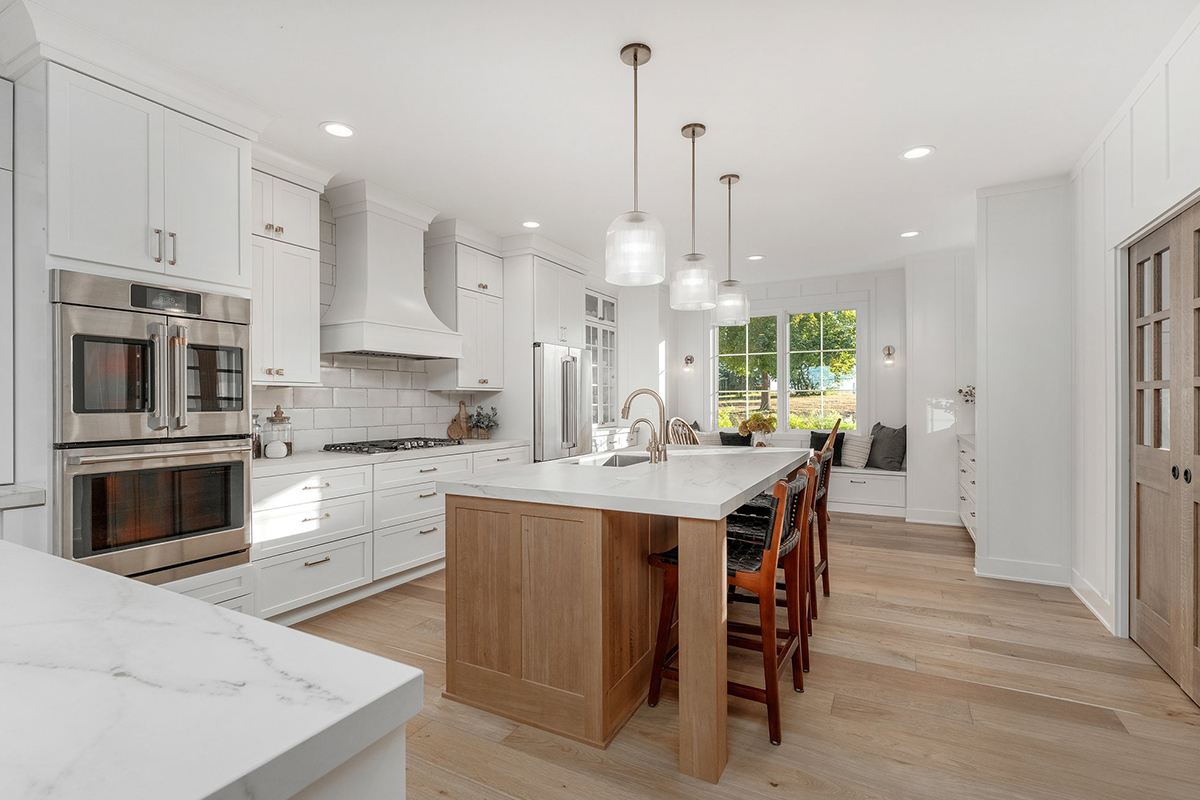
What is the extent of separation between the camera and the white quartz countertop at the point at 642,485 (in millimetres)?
1925

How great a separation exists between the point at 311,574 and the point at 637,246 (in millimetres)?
2472

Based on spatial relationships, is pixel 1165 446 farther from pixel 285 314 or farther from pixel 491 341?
pixel 285 314

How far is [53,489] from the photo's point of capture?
218 centimetres

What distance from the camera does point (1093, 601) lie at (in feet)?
10.7

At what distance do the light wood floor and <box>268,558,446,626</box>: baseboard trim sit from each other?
0.23 feet

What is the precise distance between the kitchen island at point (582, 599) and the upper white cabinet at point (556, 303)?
286 centimetres

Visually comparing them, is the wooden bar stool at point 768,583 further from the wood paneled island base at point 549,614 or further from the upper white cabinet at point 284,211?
the upper white cabinet at point 284,211

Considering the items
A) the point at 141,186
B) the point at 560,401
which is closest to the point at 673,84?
the point at 141,186

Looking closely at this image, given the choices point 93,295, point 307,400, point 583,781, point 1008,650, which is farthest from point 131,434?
point 1008,650

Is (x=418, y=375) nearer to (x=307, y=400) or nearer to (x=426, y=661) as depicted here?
(x=307, y=400)

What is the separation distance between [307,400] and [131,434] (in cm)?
152

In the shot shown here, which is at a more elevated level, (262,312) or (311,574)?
(262,312)

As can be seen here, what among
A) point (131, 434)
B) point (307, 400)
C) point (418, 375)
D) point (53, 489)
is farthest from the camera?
point (418, 375)

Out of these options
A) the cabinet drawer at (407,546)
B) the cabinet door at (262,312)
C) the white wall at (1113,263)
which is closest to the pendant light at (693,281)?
the white wall at (1113,263)
